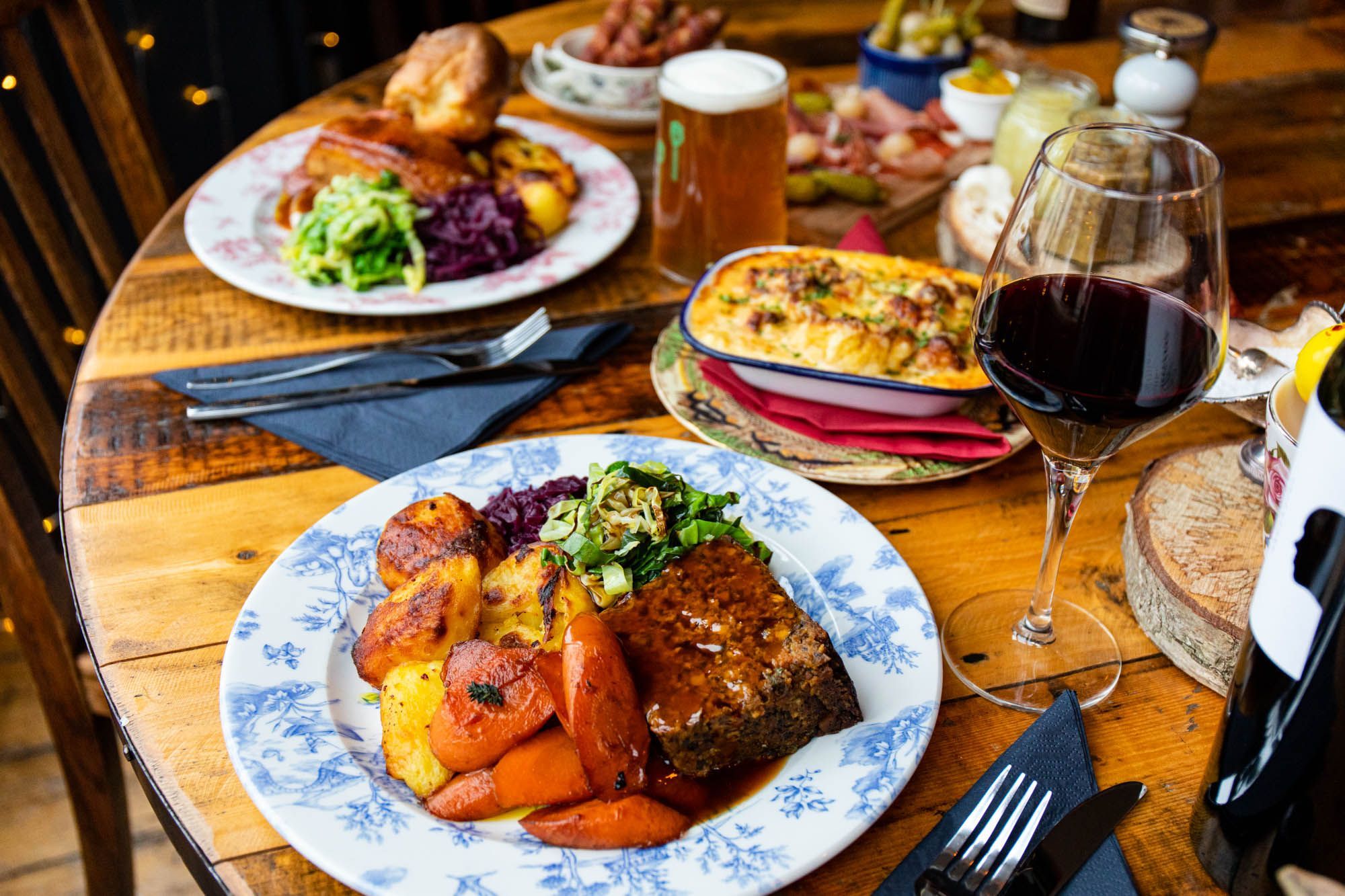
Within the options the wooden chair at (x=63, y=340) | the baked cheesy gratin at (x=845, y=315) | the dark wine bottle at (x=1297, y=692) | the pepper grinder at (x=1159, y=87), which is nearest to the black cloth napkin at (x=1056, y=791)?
the dark wine bottle at (x=1297, y=692)

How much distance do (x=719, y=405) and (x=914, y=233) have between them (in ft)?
2.91

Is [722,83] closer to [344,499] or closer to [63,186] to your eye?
[344,499]

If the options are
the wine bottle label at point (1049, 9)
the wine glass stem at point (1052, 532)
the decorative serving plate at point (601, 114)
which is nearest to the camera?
the wine glass stem at point (1052, 532)

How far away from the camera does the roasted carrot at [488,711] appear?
3.49 ft

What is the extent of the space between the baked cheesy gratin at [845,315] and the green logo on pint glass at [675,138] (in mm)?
286

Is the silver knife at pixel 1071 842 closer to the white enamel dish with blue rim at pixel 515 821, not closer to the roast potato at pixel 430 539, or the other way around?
the white enamel dish with blue rim at pixel 515 821

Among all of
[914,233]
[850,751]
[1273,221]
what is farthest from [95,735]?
[1273,221]

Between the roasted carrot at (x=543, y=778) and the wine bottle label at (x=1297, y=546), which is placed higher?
the wine bottle label at (x=1297, y=546)

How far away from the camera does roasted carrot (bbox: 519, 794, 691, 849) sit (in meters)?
1.01

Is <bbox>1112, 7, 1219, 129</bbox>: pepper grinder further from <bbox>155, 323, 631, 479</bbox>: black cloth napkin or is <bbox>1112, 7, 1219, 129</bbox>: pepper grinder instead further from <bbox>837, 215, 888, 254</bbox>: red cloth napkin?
<bbox>155, 323, 631, 479</bbox>: black cloth napkin

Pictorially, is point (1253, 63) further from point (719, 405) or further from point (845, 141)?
point (719, 405)

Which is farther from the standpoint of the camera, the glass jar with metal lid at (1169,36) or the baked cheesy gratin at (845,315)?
the glass jar with metal lid at (1169,36)

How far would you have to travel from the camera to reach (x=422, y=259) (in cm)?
206

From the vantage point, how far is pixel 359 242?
2.04m
